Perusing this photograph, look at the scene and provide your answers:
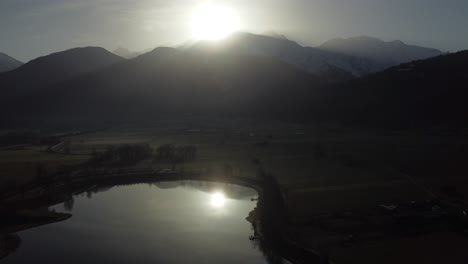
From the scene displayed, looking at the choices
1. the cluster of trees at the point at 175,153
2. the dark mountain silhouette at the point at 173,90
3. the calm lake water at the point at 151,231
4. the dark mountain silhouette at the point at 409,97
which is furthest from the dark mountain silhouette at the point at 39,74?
the calm lake water at the point at 151,231

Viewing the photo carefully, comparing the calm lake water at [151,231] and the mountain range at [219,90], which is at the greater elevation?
the mountain range at [219,90]

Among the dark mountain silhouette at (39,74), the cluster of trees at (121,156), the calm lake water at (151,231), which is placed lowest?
the calm lake water at (151,231)

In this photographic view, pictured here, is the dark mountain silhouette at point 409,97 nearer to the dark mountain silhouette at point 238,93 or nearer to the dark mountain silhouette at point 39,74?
the dark mountain silhouette at point 238,93

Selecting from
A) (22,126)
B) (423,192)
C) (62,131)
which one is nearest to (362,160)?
(423,192)

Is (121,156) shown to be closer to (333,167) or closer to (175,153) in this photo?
(175,153)

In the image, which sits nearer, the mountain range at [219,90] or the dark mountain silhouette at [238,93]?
the dark mountain silhouette at [238,93]

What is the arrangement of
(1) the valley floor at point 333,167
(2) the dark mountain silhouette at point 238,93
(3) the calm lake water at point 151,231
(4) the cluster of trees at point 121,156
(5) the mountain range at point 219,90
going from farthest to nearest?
(5) the mountain range at point 219,90, (2) the dark mountain silhouette at point 238,93, (4) the cluster of trees at point 121,156, (3) the calm lake water at point 151,231, (1) the valley floor at point 333,167
